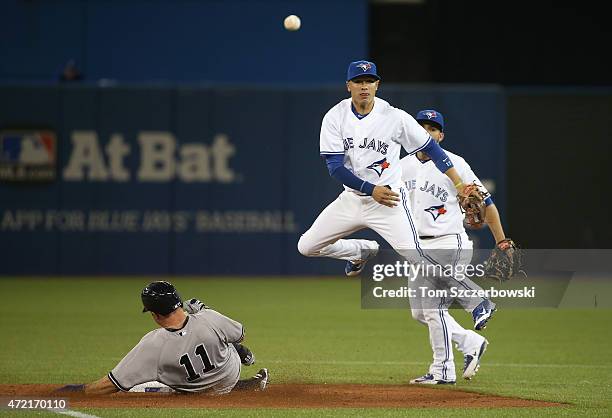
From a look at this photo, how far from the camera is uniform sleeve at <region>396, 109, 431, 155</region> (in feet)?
28.0

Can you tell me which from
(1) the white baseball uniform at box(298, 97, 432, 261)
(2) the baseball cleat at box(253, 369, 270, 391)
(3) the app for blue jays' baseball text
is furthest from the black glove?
(3) the app for blue jays' baseball text

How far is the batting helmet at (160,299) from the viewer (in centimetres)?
710

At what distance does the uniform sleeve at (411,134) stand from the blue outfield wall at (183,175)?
33.5ft

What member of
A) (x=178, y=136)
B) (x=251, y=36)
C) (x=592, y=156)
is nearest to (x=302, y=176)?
(x=178, y=136)

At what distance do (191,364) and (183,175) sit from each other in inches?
461

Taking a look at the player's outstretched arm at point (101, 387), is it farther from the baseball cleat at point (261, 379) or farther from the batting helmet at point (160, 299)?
the baseball cleat at point (261, 379)

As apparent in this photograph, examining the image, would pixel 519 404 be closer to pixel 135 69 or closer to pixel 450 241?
pixel 450 241

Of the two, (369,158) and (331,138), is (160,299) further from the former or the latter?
(369,158)

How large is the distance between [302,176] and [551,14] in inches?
281

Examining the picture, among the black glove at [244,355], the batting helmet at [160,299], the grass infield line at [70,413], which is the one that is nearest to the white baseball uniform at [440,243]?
the black glove at [244,355]

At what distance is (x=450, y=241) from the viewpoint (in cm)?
905

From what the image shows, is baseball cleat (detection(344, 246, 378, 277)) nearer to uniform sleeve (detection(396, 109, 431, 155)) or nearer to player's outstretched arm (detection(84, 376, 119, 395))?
uniform sleeve (detection(396, 109, 431, 155))

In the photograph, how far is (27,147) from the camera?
18.7m

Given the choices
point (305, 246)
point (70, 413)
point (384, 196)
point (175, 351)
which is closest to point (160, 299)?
point (175, 351)
